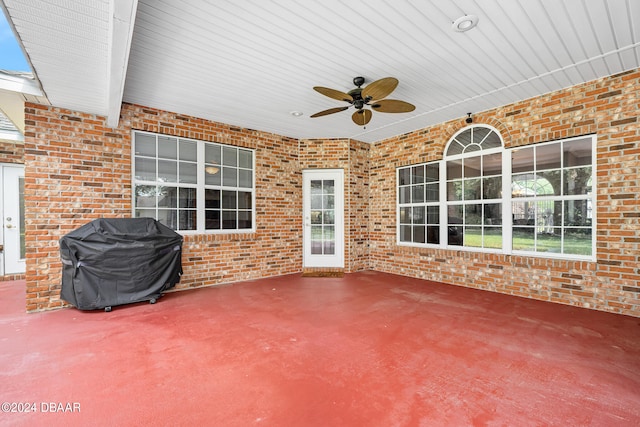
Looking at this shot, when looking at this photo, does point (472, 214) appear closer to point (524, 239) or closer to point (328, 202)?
point (524, 239)

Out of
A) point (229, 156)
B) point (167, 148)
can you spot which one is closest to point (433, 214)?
point (229, 156)

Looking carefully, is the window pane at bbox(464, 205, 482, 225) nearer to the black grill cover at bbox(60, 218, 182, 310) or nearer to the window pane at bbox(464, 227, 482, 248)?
the window pane at bbox(464, 227, 482, 248)

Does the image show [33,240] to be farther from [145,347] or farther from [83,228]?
[145,347]

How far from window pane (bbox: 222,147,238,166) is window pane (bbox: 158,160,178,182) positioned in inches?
34.4

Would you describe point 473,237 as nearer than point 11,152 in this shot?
Yes

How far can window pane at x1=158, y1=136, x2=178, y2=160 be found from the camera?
188 inches

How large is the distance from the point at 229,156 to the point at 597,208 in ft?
19.0

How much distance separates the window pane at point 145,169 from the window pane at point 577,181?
630 cm

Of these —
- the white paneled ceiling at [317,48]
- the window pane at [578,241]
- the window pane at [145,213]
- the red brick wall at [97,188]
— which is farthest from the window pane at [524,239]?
the window pane at [145,213]

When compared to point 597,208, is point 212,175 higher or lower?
higher

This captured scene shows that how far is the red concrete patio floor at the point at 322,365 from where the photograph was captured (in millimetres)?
1784

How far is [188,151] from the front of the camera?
5035 millimetres

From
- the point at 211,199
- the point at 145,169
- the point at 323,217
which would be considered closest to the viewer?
the point at 145,169

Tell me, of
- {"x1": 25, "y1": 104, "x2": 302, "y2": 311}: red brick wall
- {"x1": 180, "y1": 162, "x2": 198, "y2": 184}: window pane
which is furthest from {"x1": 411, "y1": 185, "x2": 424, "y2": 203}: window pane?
{"x1": 180, "y1": 162, "x2": 198, "y2": 184}: window pane
